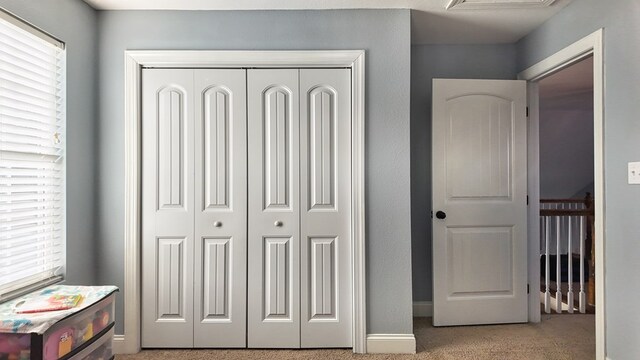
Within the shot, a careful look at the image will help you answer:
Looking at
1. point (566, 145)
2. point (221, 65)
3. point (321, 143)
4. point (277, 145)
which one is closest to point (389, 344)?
point (321, 143)

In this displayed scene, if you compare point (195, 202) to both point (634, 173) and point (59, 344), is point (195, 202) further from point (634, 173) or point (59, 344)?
point (634, 173)

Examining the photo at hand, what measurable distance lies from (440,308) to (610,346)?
1.08m

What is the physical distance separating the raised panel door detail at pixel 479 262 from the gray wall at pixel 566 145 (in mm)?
2588

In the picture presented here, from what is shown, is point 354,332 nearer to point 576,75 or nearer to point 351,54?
point 351,54

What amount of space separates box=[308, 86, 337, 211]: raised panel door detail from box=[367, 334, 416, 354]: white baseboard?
93cm

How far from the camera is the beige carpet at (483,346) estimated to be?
8.00 ft

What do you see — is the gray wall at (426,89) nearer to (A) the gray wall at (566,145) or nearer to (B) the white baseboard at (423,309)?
(B) the white baseboard at (423,309)

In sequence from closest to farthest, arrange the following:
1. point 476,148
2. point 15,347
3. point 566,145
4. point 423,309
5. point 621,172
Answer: point 15,347, point 621,172, point 476,148, point 423,309, point 566,145

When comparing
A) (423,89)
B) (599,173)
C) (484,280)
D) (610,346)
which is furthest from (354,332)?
(423,89)

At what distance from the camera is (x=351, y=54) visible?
247 centimetres

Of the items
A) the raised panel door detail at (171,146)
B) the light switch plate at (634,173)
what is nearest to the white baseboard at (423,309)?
the light switch plate at (634,173)

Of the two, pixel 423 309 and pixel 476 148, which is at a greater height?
pixel 476 148

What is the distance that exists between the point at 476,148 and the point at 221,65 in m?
2.02

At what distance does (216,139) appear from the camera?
2508mm
